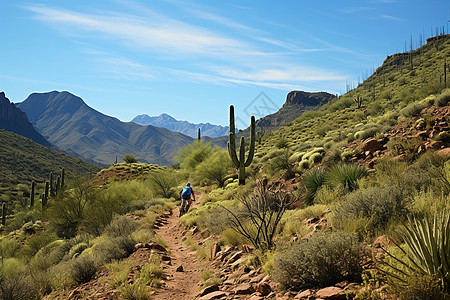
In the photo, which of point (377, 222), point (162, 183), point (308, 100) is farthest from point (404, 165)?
point (308, 100)

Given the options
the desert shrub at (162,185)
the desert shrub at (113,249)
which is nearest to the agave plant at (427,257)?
the desert shrub at (113,249)

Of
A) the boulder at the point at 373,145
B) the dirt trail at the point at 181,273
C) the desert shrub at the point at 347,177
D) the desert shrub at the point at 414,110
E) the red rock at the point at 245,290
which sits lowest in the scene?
the dirt trail at the point at 181,273

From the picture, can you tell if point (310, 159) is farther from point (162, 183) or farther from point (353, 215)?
point (162, 183)

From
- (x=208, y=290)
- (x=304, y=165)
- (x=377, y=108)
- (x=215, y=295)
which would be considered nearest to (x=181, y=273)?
(x=208, y=290)

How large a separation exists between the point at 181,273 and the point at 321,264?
15.2ft

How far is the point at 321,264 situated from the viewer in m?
4.99

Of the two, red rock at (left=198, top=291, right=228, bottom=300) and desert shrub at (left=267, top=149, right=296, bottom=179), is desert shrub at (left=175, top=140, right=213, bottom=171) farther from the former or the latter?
red rock at (left=198, top=291, right=228, bottom=300)

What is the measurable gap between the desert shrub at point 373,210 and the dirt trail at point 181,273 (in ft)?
12.1

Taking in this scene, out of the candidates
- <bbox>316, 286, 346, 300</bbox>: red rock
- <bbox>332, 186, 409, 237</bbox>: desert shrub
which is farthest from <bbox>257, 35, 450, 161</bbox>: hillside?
<bbox>316, 286, 346, 300</bbox>: red rock

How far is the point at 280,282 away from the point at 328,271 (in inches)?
33.7

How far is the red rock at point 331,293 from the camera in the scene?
167 inches

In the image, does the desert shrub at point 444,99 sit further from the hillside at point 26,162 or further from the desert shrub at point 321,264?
the hillside at point 26,162

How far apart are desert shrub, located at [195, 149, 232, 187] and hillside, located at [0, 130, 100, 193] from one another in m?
50.5

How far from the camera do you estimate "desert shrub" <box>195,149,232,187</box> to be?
27484 mm
